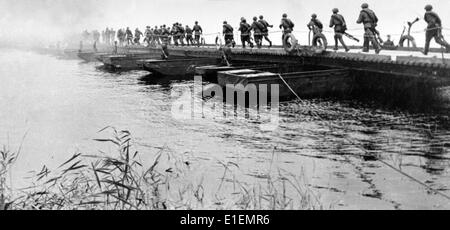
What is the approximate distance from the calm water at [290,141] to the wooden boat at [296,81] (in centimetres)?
114

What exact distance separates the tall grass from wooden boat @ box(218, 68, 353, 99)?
7950 millimetres

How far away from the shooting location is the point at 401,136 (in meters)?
10.3

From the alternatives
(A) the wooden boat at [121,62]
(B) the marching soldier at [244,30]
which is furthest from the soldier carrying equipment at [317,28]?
(A) the wooden boat at [121,62]

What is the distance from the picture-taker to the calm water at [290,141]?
7.05m

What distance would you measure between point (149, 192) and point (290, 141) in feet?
14.5

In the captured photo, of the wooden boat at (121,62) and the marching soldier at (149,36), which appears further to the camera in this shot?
the marching soldier at (149,36)

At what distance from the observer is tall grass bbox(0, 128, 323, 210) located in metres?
5.84

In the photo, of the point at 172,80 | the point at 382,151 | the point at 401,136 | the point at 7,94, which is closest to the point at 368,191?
the point at 382,151

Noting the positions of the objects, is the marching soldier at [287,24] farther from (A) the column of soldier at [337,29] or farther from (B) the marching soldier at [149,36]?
(B) the marching soldier at [149,36]

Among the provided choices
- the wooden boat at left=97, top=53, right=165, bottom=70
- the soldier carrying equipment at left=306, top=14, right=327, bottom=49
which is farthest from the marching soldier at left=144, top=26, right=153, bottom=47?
the soldier carrying equipment at left=306, top=14, right=327, bottom=49

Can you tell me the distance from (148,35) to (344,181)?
4148 cm

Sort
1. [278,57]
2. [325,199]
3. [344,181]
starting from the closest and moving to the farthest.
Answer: [325,199]
[344,181]
[278,57]
